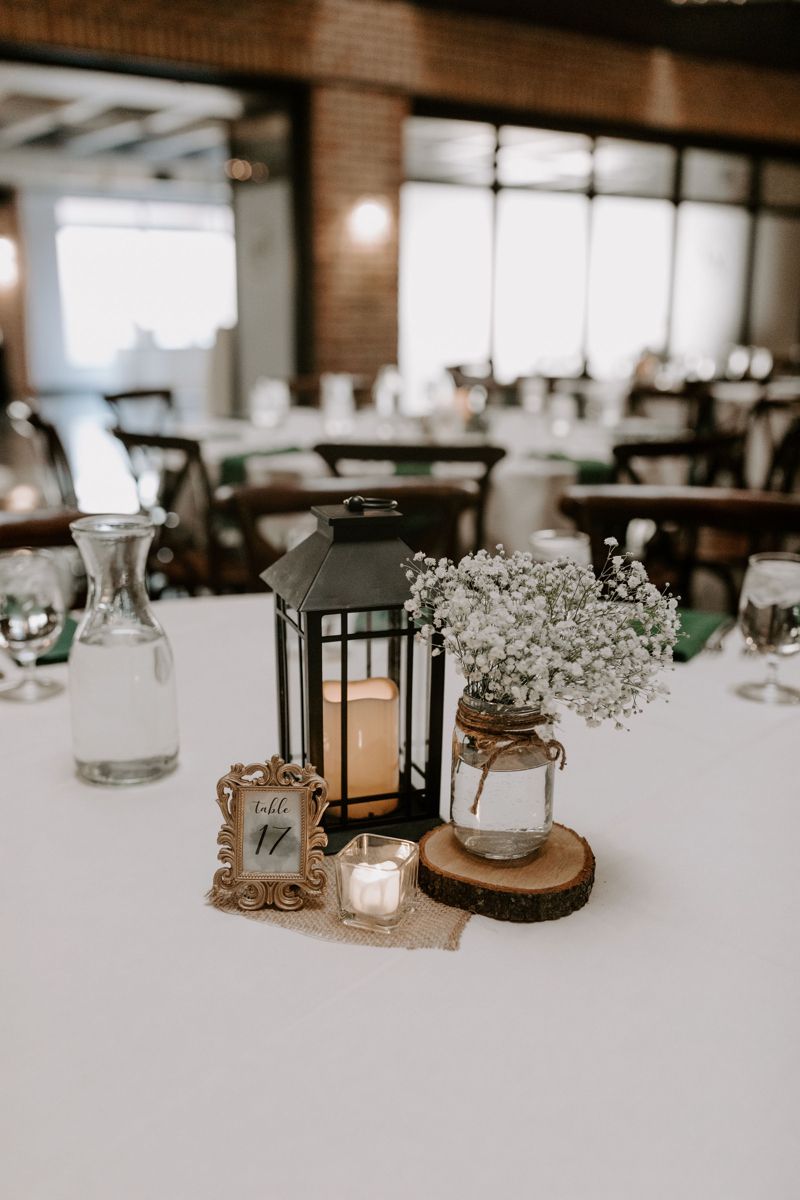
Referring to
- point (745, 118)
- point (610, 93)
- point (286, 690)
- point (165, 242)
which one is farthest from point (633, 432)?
point (165, 242)

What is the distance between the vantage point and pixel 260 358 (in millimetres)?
7457

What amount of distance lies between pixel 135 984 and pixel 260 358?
7.09 metres

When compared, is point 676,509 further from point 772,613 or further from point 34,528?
point 34,528

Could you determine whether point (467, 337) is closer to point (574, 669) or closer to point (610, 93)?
point (610, 93)

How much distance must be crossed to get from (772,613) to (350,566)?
64 cm

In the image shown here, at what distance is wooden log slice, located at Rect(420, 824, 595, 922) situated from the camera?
29.9 inches

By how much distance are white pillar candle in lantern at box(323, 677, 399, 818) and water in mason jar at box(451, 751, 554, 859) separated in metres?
0.09

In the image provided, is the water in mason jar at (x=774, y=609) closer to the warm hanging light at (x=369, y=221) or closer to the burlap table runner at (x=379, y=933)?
the burlap table runner at (x=379, y=933)

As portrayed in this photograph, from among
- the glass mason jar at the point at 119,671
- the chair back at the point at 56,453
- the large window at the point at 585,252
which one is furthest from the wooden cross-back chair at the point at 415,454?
the large window at the point at 585,252

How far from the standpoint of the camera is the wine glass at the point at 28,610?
1.23 metres

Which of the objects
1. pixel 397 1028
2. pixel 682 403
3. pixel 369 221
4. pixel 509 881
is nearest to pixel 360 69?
pixel 369 221

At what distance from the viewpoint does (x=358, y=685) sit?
0.87m

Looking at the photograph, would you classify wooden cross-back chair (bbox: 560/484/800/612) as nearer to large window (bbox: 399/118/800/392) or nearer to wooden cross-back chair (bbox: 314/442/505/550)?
wooden cross-back chair (bbox: 314/442/505/550)

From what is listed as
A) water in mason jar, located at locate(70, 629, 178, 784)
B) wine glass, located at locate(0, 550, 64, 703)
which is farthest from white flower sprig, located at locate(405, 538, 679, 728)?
wine glass, located at locate(0, 550, 64, 703)
